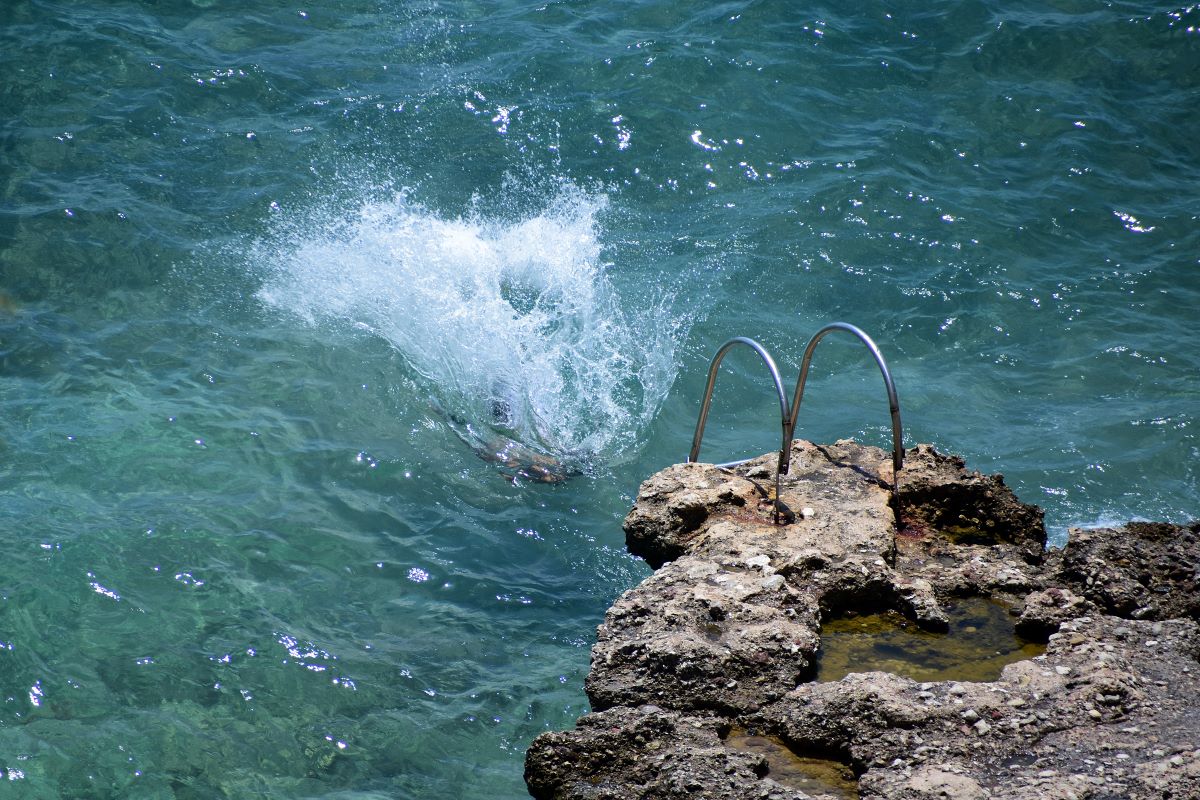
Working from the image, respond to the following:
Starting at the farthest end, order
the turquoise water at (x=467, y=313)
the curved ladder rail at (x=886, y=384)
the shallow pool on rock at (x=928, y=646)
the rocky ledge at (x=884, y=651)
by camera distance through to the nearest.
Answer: the turquoise water at (x=467, y=313) → the curved ladder rail at (x=886, y=384) → the shallow pool on rock at (x=928, y=646) → the rocky ledge at (x=884, y=651)

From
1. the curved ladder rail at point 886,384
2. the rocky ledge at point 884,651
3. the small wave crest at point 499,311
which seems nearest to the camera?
the rocky ledge at point 884,651

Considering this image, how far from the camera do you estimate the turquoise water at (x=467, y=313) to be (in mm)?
5777

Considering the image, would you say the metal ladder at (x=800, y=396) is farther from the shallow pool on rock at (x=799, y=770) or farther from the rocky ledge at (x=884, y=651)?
the shallow pool on rock at (x=799, y=770)

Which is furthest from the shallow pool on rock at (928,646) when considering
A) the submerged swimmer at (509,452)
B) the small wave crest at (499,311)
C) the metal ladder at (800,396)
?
the small wave crest at (499,311)

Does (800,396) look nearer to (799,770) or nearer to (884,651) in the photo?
(884,651)

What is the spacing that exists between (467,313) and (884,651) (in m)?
5.40

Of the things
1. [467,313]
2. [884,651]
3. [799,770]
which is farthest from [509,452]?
[799,770]

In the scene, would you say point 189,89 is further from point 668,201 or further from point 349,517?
point 349,517

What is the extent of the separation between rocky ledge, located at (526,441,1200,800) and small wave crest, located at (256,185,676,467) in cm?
302

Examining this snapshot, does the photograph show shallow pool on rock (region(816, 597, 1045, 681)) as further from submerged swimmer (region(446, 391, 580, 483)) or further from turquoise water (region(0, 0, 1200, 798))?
submerged swimmer (region(446, 391, 580, 483))

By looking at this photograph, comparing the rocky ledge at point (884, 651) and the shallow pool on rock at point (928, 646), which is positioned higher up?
the rocky ledge at point (884, 651)

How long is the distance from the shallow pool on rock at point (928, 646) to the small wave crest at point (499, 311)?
140 inches

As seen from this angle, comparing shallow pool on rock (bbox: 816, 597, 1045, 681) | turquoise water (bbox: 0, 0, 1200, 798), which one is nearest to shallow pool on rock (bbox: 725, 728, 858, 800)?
shallow pool on rock (bbox: 816, 597, 1045, 681)

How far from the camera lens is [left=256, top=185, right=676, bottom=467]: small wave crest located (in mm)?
8125
